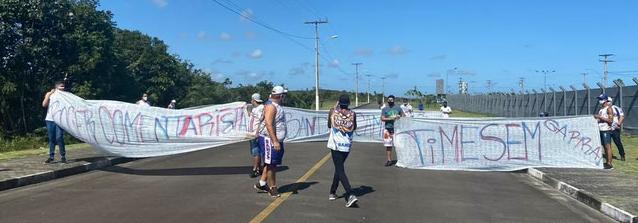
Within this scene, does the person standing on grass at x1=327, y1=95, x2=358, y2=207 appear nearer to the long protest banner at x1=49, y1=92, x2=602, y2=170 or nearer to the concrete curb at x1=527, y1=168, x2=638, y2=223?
the concrete curb at x1=527, y1=168, x2=638, y2=223

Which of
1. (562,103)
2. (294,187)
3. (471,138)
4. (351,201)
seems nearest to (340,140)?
(351,201)

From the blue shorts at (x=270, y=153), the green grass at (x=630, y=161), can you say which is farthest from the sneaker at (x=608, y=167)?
the blue shorts at (x=270, y=153)

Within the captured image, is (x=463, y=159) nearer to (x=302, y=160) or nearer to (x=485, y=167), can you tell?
(x=485, y=167)

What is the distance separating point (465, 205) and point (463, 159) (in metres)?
4.85

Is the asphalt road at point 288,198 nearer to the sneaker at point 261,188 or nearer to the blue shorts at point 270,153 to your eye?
the sneaker at point 261,188

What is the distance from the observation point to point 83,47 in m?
25.8

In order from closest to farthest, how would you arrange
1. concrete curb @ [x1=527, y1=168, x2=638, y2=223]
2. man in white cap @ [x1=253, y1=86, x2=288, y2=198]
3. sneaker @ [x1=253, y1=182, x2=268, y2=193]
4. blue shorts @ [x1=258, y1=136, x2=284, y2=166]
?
concrete curb @ [x1=527, y1=168, x2=638, y2=223]
man in white cap @ [x1=253, y1=86, x2=288, y2=198]
blue shorts @ [x1=258, y1=136, x2=284, y2=166]
sneaker @ [x1=253, y1=182, x2=268, y2=193]

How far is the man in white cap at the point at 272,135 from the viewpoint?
9.01m

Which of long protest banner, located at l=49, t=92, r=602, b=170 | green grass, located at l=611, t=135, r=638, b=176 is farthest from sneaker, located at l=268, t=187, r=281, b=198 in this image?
green grass, located at l=611, t=135, r=638, b=176

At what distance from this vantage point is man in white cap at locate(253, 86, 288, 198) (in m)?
9.01

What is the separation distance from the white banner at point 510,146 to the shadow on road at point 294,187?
12.1 ft

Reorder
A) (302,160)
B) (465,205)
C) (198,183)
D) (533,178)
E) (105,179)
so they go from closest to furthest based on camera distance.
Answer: (465,205) → (198,183) → (105,179) → (533,178) → (302,160)

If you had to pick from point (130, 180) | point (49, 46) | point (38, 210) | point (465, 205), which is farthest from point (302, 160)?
point (49, 46)

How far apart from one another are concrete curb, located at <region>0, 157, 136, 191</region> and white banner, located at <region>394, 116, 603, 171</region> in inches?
260
